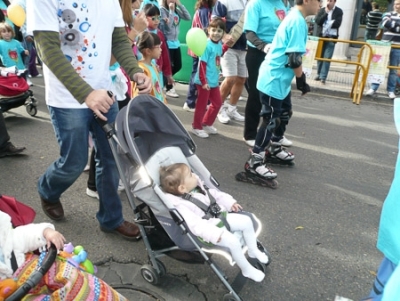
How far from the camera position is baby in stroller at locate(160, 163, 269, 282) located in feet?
7.56

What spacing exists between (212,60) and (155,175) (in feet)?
9.39

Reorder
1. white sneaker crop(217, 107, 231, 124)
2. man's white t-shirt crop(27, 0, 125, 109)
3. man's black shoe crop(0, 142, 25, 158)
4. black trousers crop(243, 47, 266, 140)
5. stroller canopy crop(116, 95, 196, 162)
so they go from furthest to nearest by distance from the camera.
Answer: white sneaker crop(217, 107, 231, 124) < black trousers crop(243, 47, 266, 140) < man's black shoe crop(0, 142, 25, 158) < stroller canopy crop(116, 95, 196, 162) < man's white t-shirt crop(27, 0, 125, 109)

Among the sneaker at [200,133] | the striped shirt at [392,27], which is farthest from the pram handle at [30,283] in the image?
the striped shirt at [392,27]

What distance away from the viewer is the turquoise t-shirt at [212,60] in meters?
5.09

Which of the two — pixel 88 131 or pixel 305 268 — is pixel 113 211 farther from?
pixel 305 268

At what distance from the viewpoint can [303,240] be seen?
10.6 ft

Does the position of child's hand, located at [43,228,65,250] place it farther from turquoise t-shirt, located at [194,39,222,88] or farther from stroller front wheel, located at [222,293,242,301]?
turquoise t-shirt, located at [194,39,222,88]

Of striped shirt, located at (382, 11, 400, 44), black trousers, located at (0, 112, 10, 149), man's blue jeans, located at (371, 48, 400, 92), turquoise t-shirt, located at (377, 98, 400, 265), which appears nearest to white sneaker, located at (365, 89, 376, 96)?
man's blue jeans, located at (371, 48, 400, 92)

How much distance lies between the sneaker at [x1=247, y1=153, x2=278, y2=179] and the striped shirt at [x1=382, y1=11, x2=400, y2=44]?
5589 mm

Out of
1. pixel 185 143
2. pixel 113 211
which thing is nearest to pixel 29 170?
pixel 113 211

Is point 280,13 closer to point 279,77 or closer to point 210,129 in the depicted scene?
point 279,77

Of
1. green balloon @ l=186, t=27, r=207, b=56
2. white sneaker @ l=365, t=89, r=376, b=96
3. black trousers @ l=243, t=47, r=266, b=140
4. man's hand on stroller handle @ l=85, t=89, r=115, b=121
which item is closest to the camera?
man's hand on stroller handle @ l=85, t=89, r=115, b=121

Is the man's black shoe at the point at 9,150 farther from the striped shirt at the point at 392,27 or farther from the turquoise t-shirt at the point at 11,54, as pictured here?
the striped shirt at the point at 392,27

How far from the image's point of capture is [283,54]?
151 inches
